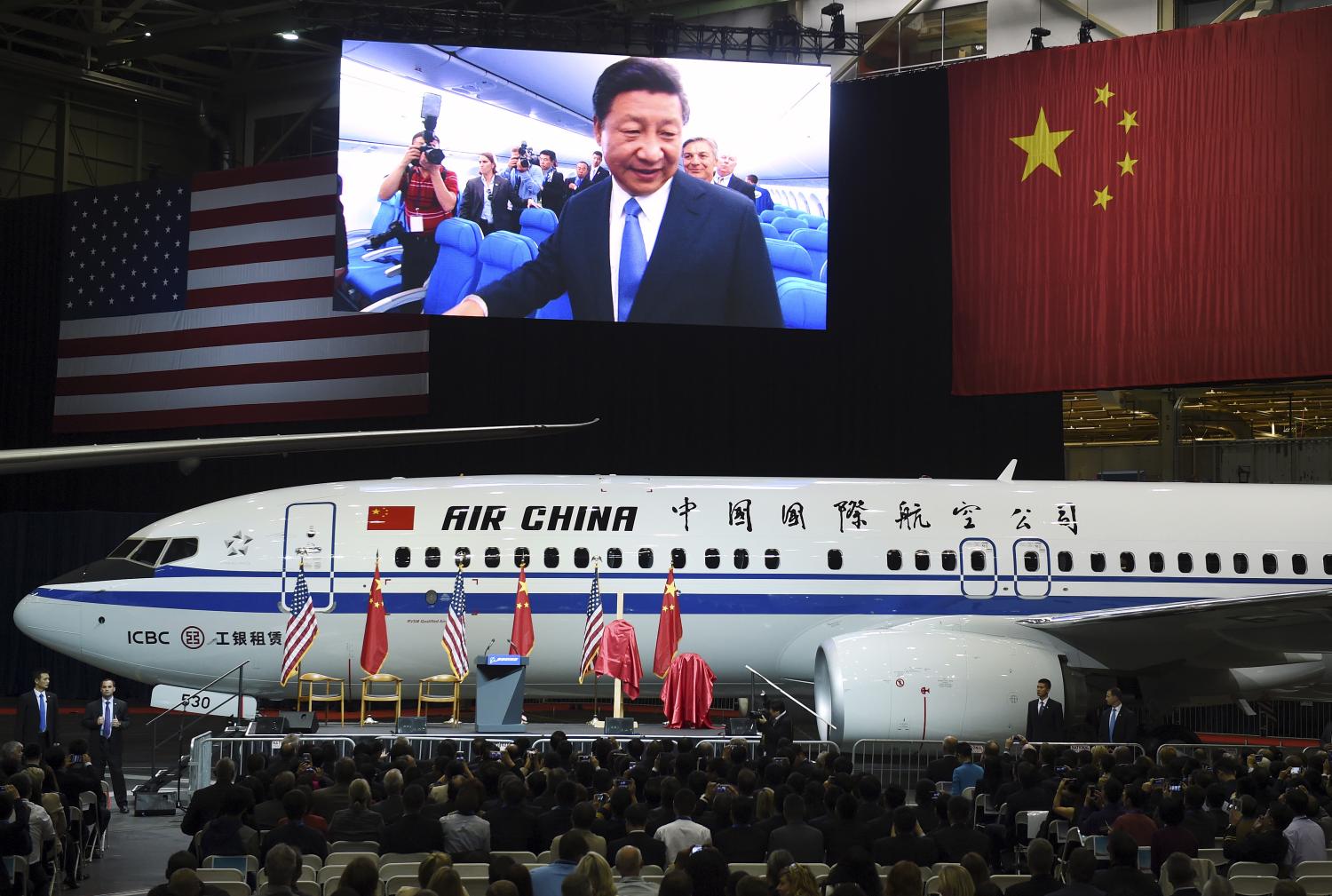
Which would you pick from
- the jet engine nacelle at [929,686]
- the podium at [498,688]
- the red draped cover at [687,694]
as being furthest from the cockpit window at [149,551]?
the jet engine nacelle at [929,686]

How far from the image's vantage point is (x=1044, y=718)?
16.5 m

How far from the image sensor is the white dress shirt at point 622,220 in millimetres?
24531

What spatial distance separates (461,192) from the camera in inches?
949

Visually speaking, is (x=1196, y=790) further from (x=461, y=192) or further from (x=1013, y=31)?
(x=1013, y=31)

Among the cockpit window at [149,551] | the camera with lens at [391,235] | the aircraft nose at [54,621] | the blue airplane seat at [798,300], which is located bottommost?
the aircraft nose at [54,621]

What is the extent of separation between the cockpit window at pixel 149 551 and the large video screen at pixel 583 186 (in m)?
7.02

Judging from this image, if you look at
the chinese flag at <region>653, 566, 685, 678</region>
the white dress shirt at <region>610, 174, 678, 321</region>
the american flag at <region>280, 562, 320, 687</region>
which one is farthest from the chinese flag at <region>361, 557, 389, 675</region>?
the white dress shirt at <region>610, 174, 678, 321</region>

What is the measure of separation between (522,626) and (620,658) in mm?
1311

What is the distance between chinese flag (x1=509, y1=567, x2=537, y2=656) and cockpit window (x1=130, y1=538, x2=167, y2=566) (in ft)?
15.3

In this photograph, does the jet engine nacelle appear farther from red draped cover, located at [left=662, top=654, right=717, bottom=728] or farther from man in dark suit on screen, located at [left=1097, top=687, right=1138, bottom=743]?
red draped cover, located at [left=662, top=654, right=717, bottom=728]

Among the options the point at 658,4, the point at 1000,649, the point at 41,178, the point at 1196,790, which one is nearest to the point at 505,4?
the point at 658,4

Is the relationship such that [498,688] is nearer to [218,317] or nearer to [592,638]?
[592,638]

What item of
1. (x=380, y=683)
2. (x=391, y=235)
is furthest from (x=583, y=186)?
(x=380, y=683)

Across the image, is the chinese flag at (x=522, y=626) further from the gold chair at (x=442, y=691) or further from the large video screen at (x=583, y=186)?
the large video screen at (x=583, y=186)
